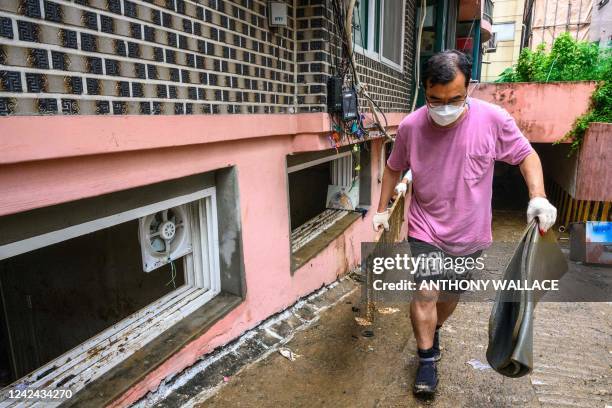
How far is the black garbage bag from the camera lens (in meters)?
1.96

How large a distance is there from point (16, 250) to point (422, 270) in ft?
6.63

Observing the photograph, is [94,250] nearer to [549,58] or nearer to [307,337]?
[307,337]

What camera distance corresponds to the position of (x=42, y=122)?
158 cm

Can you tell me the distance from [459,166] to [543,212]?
1.59 ft

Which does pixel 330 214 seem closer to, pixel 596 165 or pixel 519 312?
pixel 519 312

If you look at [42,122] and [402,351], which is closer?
[42,122]

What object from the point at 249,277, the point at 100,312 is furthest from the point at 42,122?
the point at 100,312

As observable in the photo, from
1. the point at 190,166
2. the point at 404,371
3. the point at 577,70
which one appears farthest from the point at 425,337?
the point at 577,70

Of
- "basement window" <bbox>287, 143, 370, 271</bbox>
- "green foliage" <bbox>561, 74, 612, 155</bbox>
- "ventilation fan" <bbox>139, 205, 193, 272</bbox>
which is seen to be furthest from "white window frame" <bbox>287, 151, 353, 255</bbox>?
"green foliage" <bbox>561, 74, 612, 155</bbox>

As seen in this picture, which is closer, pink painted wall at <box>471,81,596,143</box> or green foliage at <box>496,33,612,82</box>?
pink painted wall at <box>471,81,596,143</box>

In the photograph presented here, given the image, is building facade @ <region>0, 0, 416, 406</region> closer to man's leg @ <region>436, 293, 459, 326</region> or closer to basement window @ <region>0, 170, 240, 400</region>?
basement window @ <region>0, 170, 240, 400</region>

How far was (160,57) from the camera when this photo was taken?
220 centimetres

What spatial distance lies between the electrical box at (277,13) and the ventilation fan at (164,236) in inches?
61.5

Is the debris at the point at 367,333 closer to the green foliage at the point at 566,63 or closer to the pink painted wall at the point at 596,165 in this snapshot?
the pink painted wall at the point at 596,165
